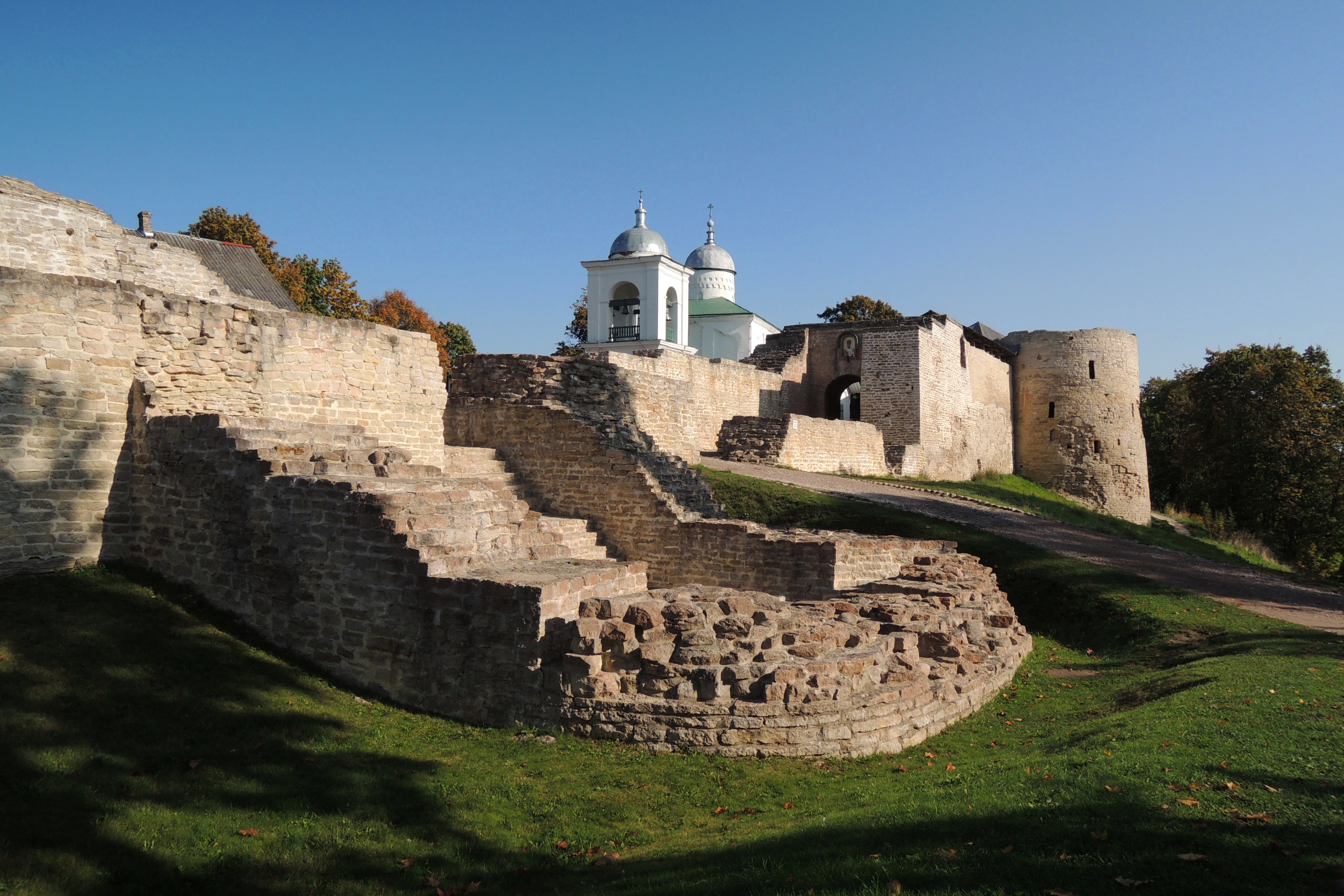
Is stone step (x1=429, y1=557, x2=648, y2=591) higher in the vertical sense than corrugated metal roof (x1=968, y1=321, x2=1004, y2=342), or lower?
lower

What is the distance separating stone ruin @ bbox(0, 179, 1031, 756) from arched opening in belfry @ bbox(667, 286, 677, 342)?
3805cm

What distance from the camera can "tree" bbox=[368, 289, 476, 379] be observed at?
48.6 m

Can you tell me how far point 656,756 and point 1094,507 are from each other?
36477mm

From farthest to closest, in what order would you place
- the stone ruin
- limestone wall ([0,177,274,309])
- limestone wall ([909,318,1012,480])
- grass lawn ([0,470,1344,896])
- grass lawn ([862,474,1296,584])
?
limestone wall ([909,318,1012,480]) < grass lawn ([862,474,1296,584]) < limestone wall ([0,177,274,309]) < the stone ruin < grass lawn ([0,470,1344,896])

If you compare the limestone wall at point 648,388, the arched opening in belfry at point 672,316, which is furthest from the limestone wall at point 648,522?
the arched opening in belfry at point 672,316

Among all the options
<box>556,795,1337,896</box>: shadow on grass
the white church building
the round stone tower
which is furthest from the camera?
the white church building

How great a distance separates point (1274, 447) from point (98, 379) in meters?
36.6

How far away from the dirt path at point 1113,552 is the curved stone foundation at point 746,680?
292 inches

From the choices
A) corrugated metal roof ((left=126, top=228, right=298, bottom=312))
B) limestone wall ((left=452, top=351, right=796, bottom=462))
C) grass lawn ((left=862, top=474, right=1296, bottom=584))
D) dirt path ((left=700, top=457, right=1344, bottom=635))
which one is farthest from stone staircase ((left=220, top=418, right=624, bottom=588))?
corrugated metal roof ((left=126, top=228, right=298, bottom=312))

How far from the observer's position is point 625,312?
1976 inches

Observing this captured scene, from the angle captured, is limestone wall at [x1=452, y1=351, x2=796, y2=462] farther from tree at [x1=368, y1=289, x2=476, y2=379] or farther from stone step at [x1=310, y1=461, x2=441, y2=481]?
tree at [x1=368, y1=289, x2=476, y2=379]

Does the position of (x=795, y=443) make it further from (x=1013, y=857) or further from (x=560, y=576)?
(x=1013, y=857)

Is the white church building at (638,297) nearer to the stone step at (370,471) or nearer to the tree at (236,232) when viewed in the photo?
the tree at (236,232)

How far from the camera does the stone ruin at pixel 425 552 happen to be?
706 centimetres
